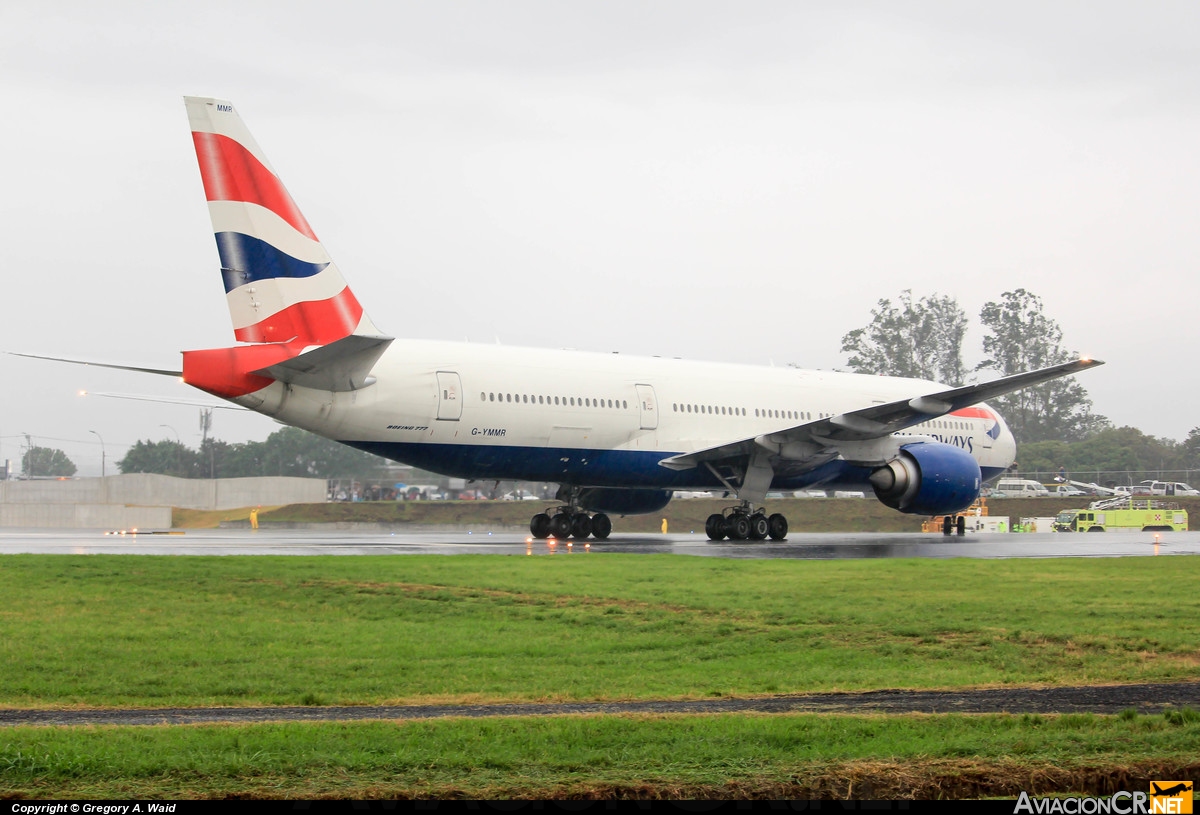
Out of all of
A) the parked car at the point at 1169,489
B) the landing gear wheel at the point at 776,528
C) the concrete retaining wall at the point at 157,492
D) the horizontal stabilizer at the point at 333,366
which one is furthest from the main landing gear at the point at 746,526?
the parked car at the point at 1169,489

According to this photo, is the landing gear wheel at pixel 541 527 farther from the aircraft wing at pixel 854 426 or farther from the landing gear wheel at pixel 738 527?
the landing gear wheel at pixel 738 527

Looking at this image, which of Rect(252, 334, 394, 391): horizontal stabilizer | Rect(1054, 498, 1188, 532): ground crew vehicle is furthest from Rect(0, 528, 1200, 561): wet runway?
Rect(1054, 498, 1188, 532): ground crew vehicle

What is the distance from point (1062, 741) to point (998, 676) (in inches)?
126

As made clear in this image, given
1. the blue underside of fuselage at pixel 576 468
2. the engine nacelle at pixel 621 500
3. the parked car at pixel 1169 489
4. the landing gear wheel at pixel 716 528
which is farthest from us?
the parked car at pixel 1169 489

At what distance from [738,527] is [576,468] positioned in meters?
4.41

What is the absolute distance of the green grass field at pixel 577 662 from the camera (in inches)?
256

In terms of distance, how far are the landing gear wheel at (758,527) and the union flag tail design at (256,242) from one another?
1132cm

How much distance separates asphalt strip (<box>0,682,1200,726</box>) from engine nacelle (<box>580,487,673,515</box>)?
70.7ft

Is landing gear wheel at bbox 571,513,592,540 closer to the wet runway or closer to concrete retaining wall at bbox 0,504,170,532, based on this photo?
the wet runway

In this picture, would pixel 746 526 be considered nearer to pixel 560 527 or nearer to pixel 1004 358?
pixel 560 527

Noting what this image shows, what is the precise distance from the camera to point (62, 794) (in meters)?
6.07

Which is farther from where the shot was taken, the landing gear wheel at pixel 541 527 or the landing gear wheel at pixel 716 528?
the landing gear wheel at pixel 541 527

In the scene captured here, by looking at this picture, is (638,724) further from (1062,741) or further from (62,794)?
(62,794)

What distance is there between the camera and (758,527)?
29234 mm
